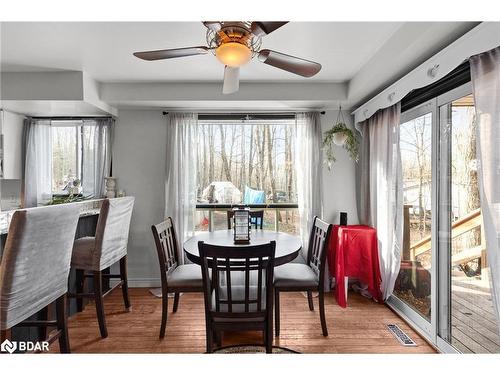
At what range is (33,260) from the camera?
1.62 metres

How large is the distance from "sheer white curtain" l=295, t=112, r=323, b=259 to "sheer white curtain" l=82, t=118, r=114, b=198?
7.93 feet

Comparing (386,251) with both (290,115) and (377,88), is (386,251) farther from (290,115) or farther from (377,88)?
(290,115)

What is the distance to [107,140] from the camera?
144 inches

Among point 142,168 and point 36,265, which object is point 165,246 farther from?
point 142,168

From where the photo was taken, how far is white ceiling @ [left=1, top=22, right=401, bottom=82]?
209cm

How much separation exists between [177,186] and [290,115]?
1.67 metres

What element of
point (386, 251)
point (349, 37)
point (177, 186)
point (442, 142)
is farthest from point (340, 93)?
point (177, 186)

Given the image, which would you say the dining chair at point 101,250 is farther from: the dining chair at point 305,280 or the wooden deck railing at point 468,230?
the wooden deck railing at point 468,230

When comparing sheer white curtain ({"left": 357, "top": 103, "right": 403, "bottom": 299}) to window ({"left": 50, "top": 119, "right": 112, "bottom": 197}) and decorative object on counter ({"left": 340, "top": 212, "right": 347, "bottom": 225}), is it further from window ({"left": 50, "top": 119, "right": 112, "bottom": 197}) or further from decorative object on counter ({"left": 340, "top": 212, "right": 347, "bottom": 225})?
window ({"left": 50, "top": 119, "right": 112, "bottom": 197})

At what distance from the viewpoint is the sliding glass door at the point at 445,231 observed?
189 centimetres

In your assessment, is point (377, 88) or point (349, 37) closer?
point (349, 37)

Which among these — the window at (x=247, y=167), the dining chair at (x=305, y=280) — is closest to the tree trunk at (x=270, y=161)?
the window at (x=247, y=167)

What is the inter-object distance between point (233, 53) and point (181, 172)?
88.6 inches

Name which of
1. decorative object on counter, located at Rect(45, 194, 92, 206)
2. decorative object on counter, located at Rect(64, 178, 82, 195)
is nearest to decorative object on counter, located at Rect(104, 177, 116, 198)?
decorative object on counter, located at Rect(45, 194, 92, 206)
